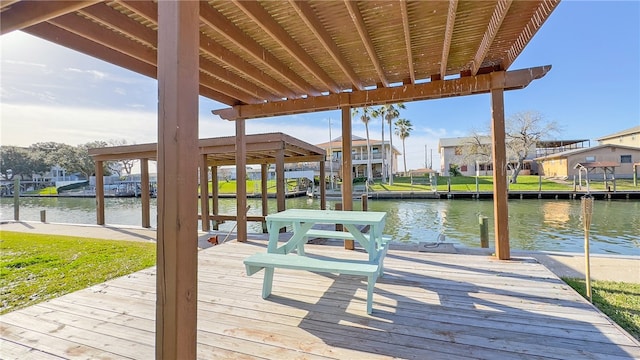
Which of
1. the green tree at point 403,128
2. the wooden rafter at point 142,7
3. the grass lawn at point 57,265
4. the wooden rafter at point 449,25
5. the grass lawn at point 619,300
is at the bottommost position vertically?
the grass lawn at point 619,300

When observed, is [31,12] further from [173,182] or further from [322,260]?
[322,260]


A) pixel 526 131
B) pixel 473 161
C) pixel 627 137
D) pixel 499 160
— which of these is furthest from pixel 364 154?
pixel 499 160

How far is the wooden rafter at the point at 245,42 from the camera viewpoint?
2.31m

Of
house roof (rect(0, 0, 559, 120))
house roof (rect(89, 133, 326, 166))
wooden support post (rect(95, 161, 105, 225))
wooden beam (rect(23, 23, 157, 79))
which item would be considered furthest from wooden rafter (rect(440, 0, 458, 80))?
wooden support post (rect(95, 161, 105, 225))

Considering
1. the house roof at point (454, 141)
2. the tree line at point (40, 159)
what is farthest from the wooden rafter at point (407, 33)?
the tree line at point (40, 159)

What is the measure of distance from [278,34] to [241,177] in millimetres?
2998

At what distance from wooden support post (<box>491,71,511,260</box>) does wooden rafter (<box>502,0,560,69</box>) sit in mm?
352

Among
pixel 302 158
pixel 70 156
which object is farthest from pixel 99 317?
pixel 70 156

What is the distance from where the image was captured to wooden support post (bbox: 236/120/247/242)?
4.91 meters

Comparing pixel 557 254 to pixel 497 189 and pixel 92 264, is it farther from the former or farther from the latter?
pixel 92 264

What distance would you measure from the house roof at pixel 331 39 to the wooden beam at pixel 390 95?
14 mm

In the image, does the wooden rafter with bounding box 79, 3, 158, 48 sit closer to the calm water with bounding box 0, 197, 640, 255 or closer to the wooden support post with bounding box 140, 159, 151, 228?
the wooden support post with bounding box 140, 159, 151, 228

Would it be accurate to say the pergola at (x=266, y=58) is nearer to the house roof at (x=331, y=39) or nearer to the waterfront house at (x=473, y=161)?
the house roof at (x=331, y=39)

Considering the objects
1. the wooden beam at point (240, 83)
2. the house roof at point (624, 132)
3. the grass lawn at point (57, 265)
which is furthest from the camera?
the house roof at point (624, 132)
